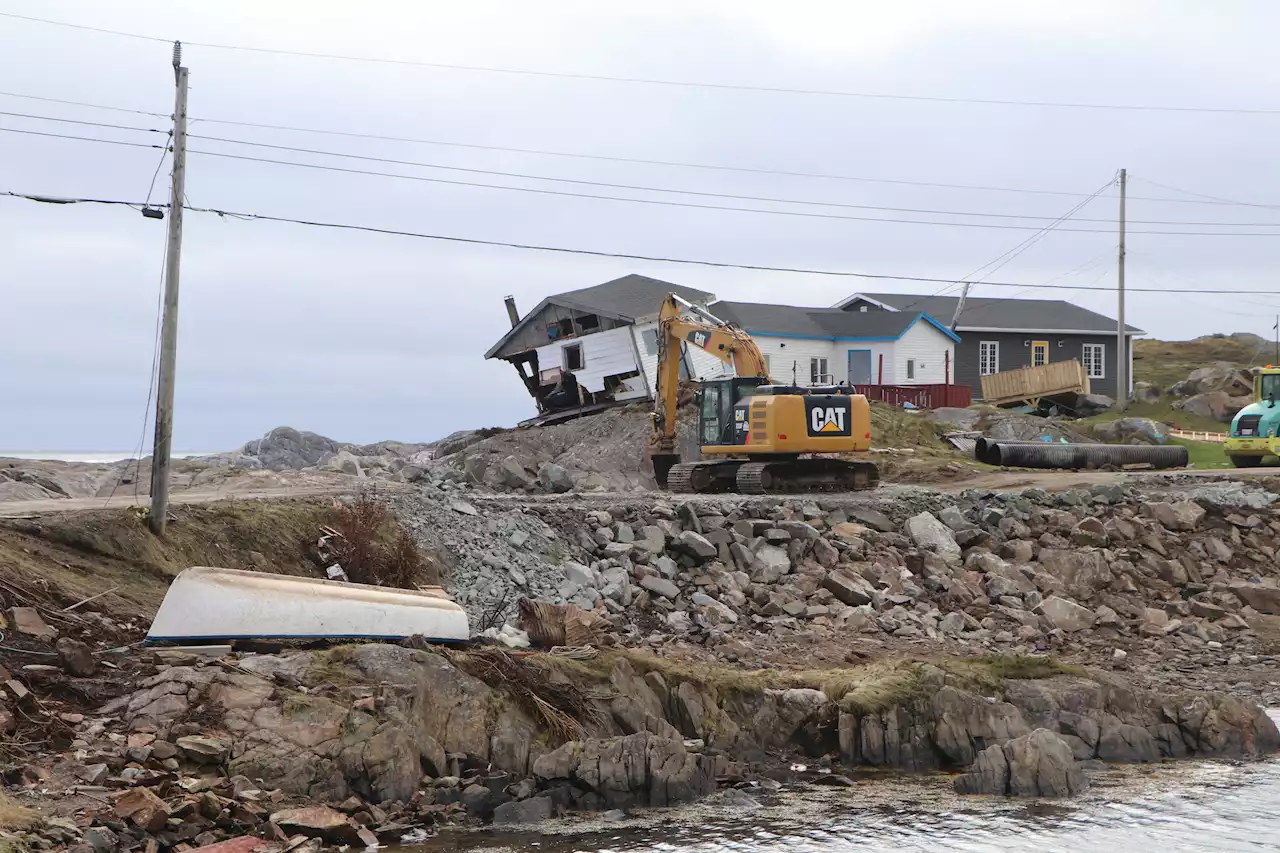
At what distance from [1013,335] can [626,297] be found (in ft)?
62.3

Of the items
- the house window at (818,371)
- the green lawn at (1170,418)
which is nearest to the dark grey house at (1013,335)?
the green lawn at (1170,418)

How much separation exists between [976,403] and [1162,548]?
25.0 meters

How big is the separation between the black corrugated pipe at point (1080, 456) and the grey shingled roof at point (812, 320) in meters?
14.6

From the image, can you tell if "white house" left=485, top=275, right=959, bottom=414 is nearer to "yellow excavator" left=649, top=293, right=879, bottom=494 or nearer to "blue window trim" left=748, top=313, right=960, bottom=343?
"blue window trim" left=748, top=313, right=960, bottom=343

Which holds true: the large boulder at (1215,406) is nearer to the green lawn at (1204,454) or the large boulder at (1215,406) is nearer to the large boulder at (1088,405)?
the large boulder at (1088,405)

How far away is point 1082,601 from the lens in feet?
77.2

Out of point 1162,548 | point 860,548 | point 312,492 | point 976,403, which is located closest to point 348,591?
point 312,492

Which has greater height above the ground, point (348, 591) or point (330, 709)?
point (348, 591)

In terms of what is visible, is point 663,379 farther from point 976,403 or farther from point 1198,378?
point 1198,378

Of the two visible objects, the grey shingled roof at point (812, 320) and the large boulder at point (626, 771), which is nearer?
the large boulder at point (626, 771)

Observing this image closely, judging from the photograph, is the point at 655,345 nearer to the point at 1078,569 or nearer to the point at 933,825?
the point at 1078,569

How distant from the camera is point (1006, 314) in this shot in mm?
57281

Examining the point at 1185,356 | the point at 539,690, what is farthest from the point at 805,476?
the point at 1185,356

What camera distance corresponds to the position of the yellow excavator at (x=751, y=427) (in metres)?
27.3
